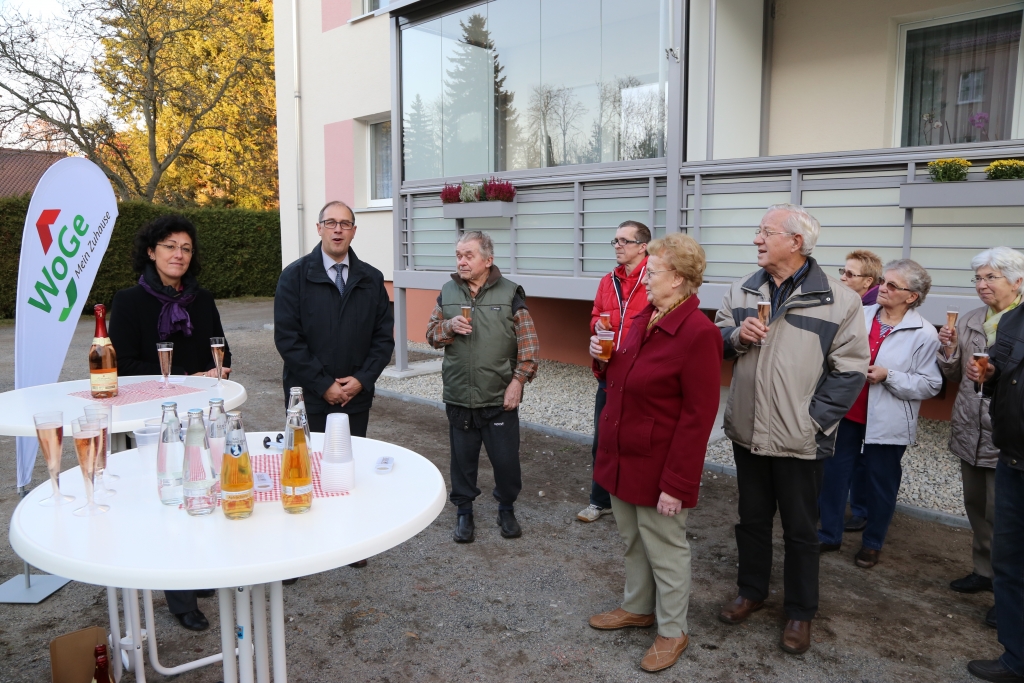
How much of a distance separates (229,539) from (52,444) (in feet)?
2.05

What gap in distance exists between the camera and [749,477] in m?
3.14

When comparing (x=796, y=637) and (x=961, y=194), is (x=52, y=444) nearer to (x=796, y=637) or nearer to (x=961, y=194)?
(x=796, y=637)

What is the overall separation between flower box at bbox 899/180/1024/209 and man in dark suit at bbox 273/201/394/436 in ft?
12.7

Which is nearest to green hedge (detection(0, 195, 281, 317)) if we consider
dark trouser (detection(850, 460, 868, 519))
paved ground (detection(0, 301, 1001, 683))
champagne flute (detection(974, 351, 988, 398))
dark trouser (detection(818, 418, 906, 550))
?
paved ground (detection(0, 301, 1001, 683))

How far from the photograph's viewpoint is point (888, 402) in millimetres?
3768

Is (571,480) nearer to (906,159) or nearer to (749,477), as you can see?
(749,477)

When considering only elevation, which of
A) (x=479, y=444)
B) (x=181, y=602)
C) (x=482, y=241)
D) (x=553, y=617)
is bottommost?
(x=553, y=617)

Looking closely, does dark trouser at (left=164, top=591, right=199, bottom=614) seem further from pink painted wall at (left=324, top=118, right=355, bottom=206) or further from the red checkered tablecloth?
pink painted wall at (left=324, top=118, right=355, bottom=206)

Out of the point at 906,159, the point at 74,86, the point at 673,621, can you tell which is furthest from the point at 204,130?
the point at 673,621

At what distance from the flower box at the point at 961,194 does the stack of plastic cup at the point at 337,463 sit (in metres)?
4.61

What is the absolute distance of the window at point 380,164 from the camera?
11766mm

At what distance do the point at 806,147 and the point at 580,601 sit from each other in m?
5.76

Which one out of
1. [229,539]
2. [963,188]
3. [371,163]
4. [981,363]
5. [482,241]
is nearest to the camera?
[229,539]

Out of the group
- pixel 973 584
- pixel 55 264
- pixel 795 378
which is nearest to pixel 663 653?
pixel 795 378
